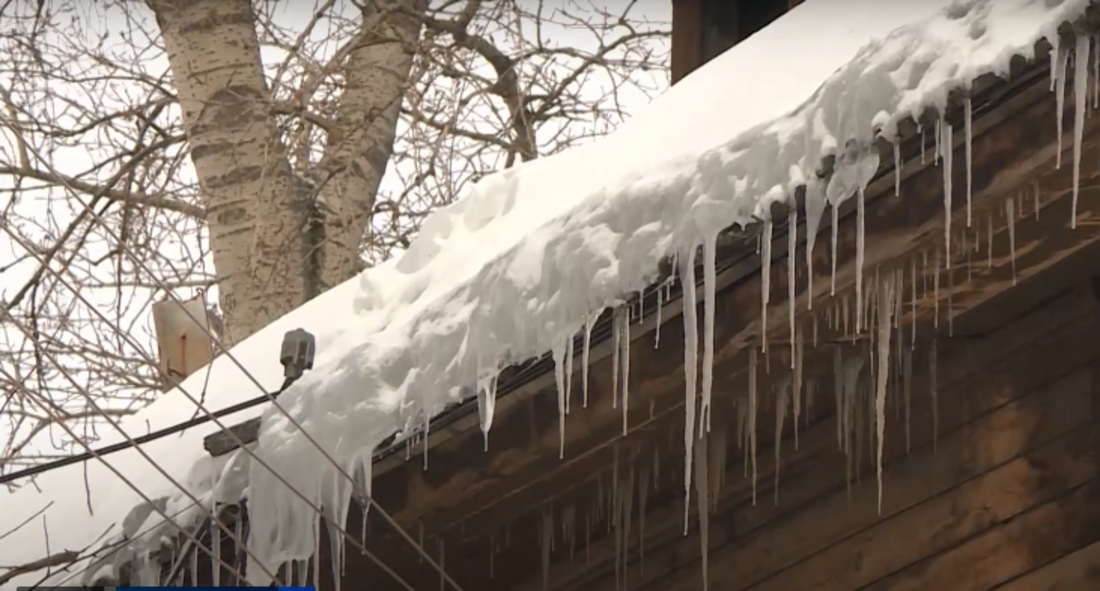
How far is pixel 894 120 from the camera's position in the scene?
195 cm

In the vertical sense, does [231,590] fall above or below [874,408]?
below

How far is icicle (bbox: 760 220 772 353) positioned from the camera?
2072mm

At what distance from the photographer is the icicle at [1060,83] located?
1873 mm

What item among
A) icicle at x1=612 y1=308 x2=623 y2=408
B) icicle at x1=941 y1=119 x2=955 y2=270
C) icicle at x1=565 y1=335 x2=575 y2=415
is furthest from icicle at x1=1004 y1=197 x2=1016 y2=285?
icicle at x1=565 y1=335 x2=575 y2=415

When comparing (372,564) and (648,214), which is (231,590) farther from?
(648,214)

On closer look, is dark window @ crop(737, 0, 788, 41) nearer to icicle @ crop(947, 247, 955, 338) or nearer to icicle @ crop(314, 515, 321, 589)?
icicle @ crop(947, 247, 955, 338)

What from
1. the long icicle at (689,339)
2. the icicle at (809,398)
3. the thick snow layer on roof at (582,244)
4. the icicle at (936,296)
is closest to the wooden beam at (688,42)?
the thick snow layer on roof at (582,244)

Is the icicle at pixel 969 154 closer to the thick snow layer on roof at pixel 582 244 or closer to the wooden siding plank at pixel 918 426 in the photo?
the thick snow layer on roof at pixel 582 244

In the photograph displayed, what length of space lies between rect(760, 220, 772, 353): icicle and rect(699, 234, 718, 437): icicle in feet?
0.31

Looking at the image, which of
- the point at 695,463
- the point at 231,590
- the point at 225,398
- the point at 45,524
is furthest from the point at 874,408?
the point at 45,524

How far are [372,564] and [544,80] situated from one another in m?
6.40

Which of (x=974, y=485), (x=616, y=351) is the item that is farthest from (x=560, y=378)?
(x=974, y=485)

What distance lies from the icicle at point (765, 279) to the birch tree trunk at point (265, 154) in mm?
4420

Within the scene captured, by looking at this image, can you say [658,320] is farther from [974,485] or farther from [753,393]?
[974,485]
